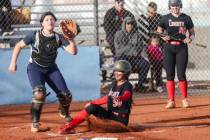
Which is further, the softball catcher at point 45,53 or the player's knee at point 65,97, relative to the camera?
the player's knee at point 65,97

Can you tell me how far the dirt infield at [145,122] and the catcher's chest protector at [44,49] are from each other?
1046 millimetres

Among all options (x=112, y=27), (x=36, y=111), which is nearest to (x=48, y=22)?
(x=36, y=111)

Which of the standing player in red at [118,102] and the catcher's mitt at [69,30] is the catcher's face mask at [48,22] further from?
the standing player in red at [118,102]

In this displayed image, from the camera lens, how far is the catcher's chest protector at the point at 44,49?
28.6 feet

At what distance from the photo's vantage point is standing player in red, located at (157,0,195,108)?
11.1 meters

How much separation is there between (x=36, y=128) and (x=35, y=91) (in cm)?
56

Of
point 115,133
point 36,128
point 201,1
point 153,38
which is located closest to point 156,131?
point 115,133

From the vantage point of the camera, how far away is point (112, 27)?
545 inches

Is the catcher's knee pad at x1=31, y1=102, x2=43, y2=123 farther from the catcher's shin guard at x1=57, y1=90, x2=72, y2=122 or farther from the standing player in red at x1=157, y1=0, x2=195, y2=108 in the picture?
the standing player in red at x1=157, y1=0, x2=195, y2=108

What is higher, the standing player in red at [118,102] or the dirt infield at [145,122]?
the standing player in red at [118,102]

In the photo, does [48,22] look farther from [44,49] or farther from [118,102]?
[118,102]

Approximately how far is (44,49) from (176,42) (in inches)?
132

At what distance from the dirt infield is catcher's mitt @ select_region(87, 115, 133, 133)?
12 centimetres

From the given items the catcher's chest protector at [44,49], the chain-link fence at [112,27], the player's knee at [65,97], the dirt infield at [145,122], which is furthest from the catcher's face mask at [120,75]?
the chain-link fence at [112,27]
